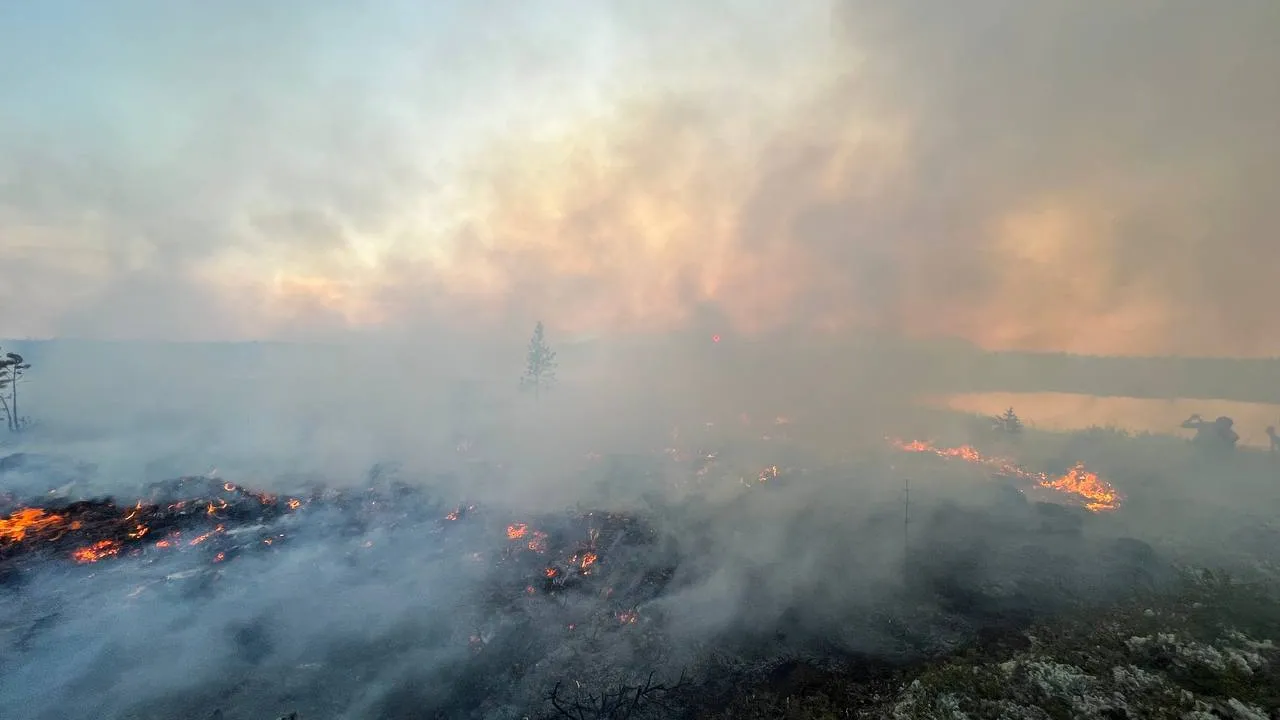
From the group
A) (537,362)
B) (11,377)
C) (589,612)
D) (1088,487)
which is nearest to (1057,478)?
(1088,487)

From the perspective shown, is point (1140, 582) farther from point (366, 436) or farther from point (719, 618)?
point (366, 436)

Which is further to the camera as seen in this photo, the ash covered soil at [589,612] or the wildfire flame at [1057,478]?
the wildfire flame at [1057,478]

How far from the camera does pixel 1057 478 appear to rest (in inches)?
2527

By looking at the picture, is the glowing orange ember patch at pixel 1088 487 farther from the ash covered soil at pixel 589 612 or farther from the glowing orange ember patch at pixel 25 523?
the glowing orange ember patch at pixel 25 523

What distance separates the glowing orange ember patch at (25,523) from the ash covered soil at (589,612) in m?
0.29

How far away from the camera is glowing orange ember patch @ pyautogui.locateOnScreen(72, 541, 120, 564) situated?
2987cm

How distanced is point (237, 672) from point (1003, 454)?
9571cm

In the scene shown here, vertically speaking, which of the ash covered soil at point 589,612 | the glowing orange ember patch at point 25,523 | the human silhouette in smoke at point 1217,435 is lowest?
the glowing orange ember patch at point 25,523

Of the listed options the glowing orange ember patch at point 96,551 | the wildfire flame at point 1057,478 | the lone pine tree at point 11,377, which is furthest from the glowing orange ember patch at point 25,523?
the wildfire flame at point 1057,478

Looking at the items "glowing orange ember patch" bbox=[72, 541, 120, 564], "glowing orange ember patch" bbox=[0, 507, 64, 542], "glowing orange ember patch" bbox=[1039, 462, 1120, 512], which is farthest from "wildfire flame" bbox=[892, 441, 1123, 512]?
"glowing orange ember patch" bbox=[0, 507, 64, 542]

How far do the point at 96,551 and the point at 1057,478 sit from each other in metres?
99.8

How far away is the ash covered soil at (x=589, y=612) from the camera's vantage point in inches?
756

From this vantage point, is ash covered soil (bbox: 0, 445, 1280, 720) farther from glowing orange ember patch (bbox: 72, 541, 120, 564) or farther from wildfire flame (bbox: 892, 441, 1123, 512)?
wildfire flame (bbox: 892, 441, 1123, 512)

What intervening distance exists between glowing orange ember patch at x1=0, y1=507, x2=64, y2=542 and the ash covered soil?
0.29m
